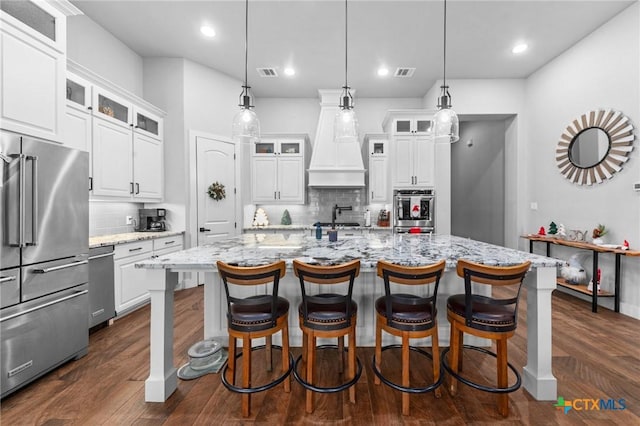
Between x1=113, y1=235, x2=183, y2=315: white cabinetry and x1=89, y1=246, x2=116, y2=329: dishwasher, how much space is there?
0.09 m

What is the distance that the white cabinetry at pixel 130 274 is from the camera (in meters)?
3.04

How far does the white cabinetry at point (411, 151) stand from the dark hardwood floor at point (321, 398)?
297cm

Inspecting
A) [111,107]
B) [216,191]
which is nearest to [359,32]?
[216,191]

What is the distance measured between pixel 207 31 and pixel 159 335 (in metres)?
3.68

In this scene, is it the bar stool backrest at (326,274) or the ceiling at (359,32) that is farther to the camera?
the ceiling at (359,32)

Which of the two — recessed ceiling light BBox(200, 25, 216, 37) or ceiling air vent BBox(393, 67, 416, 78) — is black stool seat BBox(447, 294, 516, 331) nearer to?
ceiling air vent BBox(393, 67, 416, 78)

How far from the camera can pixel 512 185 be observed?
5086mm

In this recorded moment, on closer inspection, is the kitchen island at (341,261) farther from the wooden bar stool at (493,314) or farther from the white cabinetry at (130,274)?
the white cabinetry at (130,274)

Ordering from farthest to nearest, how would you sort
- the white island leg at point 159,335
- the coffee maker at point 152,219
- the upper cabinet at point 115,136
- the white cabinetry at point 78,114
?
the coffee maker at point 152,219, the upper cabinet at point 115,136, the white cabinetry at point 78,114, the white island leg at point 159,335

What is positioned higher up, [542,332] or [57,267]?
[57,267]

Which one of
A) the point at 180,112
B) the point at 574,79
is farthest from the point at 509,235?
the point at 180,112

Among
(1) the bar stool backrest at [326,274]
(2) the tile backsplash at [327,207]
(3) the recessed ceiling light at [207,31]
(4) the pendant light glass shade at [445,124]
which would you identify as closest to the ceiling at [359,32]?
(3) the recessed ceiling light at [207,31]

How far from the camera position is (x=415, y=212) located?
479cm

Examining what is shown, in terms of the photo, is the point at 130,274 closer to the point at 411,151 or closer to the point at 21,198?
the point at 21,198
